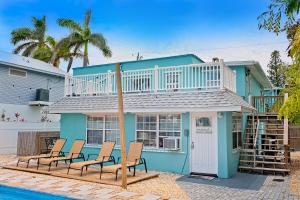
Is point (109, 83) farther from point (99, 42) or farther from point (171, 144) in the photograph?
point (99, 42)

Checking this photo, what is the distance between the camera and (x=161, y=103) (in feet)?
43.3

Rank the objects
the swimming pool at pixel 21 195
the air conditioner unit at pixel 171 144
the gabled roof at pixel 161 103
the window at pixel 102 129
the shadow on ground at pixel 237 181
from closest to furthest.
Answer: the swimming pool at pixel 21 195 < the shadow on ground at pixel 237 181 < the gabled roof at pixel 161 103 < the air conditioner unit at pixel 171 144 < the window at pixel 102 129

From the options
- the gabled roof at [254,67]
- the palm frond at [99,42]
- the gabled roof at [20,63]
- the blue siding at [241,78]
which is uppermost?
the palm frond at [99,42]

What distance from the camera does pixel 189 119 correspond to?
42.6 ft

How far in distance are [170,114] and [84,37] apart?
20.6 m

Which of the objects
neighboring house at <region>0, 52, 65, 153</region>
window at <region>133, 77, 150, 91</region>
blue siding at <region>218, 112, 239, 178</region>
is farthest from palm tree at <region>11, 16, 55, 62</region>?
blue siding at <region>218, 112, 239, 178</region>

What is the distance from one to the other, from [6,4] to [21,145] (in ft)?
30.0

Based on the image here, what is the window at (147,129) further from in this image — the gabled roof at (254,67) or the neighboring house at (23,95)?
the neighboring house at (23,95)

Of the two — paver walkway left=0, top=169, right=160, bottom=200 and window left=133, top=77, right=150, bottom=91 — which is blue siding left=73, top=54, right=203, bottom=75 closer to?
window left=133, top=77, right=150, bottom=91

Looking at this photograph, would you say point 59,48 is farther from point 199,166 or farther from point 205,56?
point 199,166

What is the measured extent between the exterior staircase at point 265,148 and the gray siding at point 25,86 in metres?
16.4

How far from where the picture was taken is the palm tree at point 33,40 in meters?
37.1

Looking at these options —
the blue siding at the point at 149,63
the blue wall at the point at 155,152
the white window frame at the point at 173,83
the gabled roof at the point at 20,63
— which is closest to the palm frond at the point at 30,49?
the gabled roof at the point at 20,63

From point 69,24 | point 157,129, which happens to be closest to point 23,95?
point 69,24
